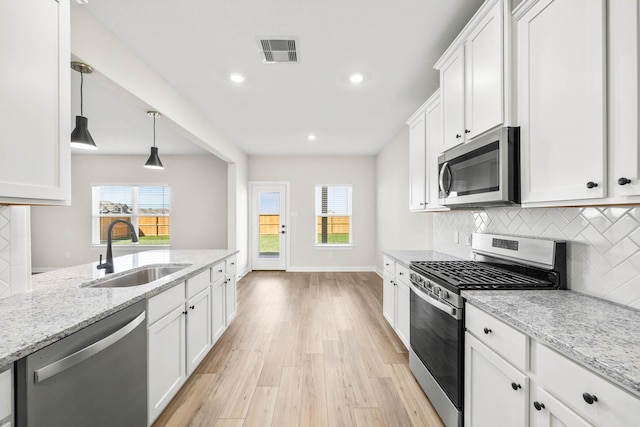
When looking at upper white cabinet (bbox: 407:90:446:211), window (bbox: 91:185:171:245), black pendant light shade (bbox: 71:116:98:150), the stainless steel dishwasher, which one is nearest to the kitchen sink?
the stainless steel dishwasher

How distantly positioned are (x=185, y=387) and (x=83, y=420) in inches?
44.5

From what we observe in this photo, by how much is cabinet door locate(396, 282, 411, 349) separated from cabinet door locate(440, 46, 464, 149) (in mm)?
1297

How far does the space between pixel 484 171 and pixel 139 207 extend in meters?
7.02

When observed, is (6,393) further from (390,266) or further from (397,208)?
(397,208)

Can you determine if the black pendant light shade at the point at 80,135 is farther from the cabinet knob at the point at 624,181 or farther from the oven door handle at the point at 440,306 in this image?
the cabinet knob at the point at 624,181

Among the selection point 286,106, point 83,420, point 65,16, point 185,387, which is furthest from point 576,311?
point 286,106

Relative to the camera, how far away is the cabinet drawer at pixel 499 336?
1098 millimetres

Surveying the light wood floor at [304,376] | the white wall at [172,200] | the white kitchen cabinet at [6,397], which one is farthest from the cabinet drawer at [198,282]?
the white wall at [172,200]

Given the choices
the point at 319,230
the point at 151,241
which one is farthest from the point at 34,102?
the point at 151,241

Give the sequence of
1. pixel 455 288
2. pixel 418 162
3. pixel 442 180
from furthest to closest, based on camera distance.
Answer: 1. pixel 418 162
2. pixel 442 180
3. pixel 455 288

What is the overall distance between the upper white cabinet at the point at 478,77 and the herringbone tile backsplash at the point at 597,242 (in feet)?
2.04

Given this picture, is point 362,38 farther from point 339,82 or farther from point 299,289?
point 299,289

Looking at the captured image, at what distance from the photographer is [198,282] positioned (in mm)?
2297

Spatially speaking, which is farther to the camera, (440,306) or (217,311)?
(217,311)
